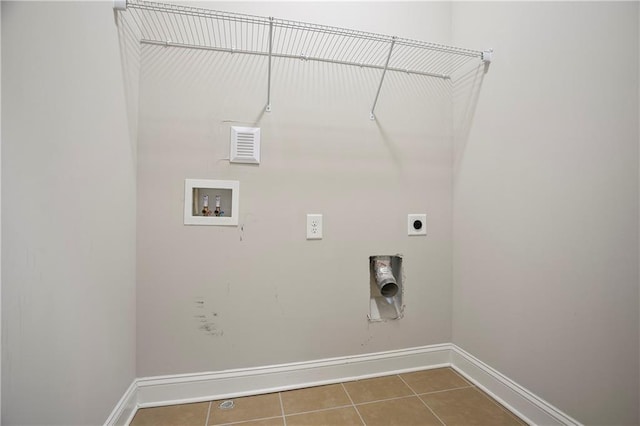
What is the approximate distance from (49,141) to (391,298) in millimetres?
1586

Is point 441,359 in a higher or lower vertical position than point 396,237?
lower

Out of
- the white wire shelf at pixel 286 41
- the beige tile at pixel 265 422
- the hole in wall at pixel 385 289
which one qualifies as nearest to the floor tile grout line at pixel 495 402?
the hole in wall at pixel 385 289

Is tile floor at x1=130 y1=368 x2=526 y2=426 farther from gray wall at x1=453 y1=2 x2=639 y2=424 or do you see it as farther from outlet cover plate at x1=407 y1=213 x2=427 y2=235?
outlet cover plate at x1=407 y1=213 x2=427 y2=235

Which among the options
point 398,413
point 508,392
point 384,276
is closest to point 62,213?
point 384,276

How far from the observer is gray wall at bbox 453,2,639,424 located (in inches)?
34.5

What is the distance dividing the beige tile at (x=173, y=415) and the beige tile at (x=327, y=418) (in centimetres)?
40

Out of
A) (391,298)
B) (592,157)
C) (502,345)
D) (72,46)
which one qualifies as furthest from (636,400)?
→ (72,46)

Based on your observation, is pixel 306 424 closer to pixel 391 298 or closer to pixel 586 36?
pixel 391 298

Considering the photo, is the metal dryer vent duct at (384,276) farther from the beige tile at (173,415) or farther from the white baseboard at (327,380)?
the beige tile at (173,415)

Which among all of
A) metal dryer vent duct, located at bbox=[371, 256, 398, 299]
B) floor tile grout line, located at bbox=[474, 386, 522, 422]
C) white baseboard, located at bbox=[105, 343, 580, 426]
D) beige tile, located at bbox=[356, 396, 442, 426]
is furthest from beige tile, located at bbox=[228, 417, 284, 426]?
floor tile grout line, located at bbox=[474, 386, 522, 422]

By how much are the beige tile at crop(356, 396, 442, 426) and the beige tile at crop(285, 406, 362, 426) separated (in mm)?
47

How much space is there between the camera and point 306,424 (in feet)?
3.73

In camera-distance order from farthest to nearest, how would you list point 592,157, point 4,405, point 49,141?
point 592,157 → point 49,141 → point 4,405

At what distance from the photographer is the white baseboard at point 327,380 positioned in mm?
1136
